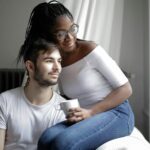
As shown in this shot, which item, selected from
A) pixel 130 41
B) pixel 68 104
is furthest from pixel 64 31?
pixel 130 41

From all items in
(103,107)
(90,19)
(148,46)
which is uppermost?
(90,19)

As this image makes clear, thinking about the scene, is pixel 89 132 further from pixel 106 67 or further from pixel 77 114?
pixel 106 67

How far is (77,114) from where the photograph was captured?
1.25 meters

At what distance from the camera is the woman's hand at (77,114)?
48.4 inches

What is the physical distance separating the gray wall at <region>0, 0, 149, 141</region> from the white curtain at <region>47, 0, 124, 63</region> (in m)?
0.14

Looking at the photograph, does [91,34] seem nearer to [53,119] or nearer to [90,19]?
[90,19]

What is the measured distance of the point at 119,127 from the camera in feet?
4.26

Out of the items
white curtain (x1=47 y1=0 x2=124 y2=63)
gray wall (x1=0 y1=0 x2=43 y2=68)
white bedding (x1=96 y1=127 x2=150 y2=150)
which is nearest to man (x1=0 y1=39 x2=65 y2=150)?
white bedding (x1=96 y1=127 x2=150 y2=150)

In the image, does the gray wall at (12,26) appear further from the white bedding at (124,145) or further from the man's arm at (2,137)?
the white bedding at (124,145)

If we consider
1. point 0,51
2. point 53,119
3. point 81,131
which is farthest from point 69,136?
point 0,51

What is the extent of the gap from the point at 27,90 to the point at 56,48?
0.24 meters

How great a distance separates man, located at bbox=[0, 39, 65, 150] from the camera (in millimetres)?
1319

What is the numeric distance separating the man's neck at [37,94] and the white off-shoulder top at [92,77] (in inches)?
4.5

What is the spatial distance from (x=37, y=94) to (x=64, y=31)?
307 mm
